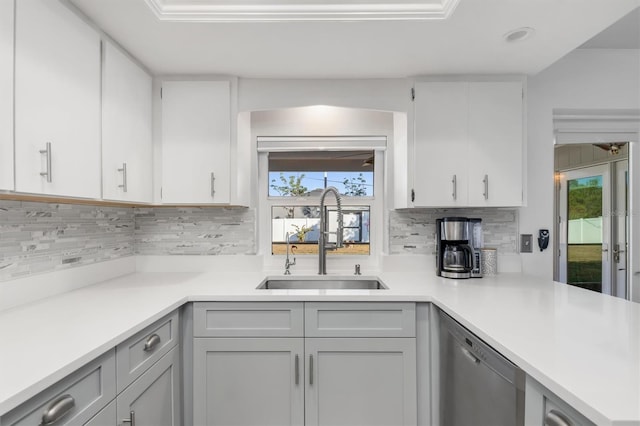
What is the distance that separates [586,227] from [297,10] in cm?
235

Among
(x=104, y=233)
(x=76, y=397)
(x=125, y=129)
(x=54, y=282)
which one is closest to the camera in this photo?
(x=76, y=397)

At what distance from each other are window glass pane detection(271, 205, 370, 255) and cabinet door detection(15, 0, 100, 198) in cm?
119

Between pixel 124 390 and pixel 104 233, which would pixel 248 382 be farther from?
pixel 104 233

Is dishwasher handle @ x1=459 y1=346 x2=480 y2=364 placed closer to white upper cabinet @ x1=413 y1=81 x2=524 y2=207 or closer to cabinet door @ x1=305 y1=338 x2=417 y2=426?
cabinet door @ x1=305 y1=338 x2=417 y2=426

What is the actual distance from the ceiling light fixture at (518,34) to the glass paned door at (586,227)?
1.19m

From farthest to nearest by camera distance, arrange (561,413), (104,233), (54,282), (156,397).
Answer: (104,233) → (54,282) → (156,397) → (561,413)

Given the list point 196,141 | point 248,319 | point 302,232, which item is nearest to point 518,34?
point 302,232

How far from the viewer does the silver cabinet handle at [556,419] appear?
0.80 metres

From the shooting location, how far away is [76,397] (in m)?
0.93

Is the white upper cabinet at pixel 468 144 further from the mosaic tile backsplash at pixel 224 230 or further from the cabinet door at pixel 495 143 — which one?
the mosaic tile backsplash at pixel 224 230

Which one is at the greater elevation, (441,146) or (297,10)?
(297,10)

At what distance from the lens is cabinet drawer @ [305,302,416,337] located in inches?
65.4

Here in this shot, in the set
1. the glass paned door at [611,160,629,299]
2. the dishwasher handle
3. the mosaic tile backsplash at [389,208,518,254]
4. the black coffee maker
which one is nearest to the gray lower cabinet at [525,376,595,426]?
the dishwasher handle

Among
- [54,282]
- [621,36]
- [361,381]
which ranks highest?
[621,36]
